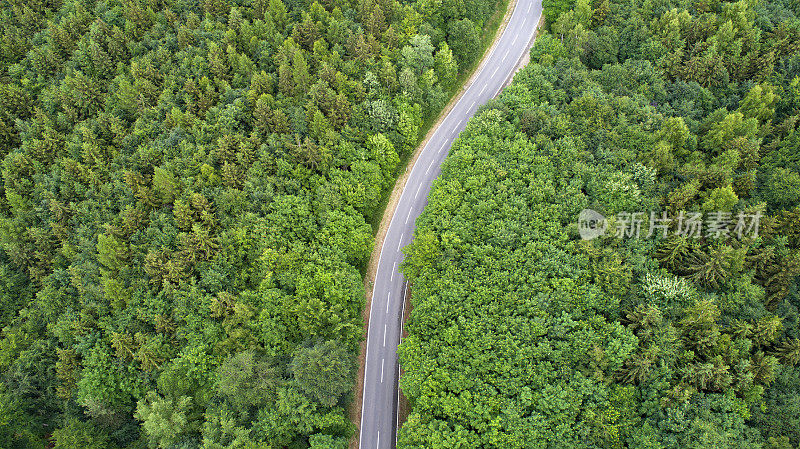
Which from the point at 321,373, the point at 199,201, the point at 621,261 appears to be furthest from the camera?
the point at 199,201

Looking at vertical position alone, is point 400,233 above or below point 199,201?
below

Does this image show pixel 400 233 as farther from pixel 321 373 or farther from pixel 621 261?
pixel 621 261

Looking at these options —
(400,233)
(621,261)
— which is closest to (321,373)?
(400,233)

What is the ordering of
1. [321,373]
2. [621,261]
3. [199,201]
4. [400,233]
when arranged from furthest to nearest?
[400,233]
[199,201]
[621,261]
[321,373]

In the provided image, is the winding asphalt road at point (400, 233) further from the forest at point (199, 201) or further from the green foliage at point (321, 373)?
the green foliage at point (321, 373)

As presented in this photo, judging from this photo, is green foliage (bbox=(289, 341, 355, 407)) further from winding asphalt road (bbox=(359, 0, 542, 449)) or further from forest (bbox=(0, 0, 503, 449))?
winding asphalt road (bbox=(359, 0, 542, 449))

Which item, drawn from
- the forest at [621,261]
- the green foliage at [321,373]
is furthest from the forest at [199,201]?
the forest at [621,261]

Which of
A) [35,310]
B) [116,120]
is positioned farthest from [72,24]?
[35,310]

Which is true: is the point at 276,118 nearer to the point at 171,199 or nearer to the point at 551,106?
the point at 171,199
